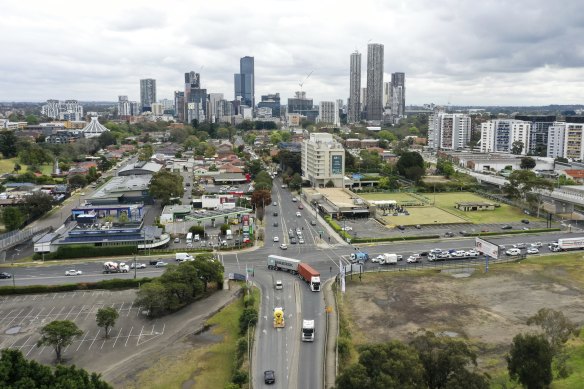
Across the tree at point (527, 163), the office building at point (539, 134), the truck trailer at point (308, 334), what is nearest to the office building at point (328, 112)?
the office building at point (539, 134)

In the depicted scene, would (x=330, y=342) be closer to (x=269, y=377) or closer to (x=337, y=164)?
(x=269, y=377)

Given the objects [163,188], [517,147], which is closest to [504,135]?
[517,147]

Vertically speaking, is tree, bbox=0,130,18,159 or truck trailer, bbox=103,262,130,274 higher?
tree, bbox=0,130,18,159

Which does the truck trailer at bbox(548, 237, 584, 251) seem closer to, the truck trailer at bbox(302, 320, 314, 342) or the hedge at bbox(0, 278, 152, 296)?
the truck trailer at bbox(302, 320, 314, 342)

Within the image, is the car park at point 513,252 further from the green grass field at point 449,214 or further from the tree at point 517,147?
the tree at point 517,147

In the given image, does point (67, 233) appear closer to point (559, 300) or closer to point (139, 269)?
point (139, 269)

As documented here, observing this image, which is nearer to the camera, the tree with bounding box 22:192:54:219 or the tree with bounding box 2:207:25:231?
the tree with bounding box 2:207:25:231

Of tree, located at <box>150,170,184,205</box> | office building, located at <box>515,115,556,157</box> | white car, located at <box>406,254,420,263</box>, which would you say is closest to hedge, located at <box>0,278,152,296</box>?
white car, located at <box>406,254,420,263</box>
